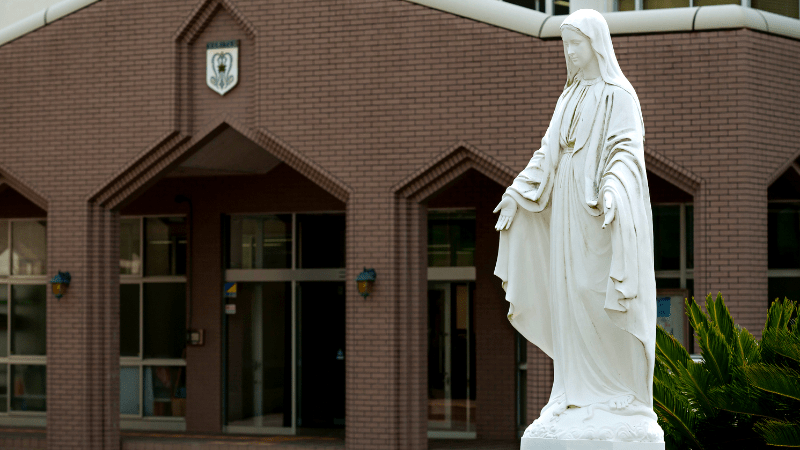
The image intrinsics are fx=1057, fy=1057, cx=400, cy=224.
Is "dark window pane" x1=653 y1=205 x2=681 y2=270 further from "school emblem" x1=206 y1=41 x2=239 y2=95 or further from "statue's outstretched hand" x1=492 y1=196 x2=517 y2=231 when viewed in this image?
"statue's outstretched hand" x1=492 y1=196 x2=517 y2=231

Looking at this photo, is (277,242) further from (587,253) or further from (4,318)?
(587,253)

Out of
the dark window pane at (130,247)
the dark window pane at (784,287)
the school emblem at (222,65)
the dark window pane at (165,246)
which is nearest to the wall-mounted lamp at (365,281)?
the school emblem at (222,65)

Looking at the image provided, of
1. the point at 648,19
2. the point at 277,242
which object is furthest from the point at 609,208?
the point at 277,242

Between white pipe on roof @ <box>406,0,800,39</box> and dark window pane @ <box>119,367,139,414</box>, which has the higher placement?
white pipe on roof @ <box>406,0,800,39</box>

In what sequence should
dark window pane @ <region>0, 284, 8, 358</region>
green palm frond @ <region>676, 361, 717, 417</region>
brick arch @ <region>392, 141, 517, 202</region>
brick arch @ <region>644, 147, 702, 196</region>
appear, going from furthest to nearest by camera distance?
dark window pane @ <region>0, 284, 8, 358</region> → brick arch @ <region>392, 141, 517, 202</region> → brick arch @ <region>644, 147, 702, 196</region> → green palm frond @ <region>676, 361, 717, 417</region>

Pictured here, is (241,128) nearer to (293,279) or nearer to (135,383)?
(293,279)

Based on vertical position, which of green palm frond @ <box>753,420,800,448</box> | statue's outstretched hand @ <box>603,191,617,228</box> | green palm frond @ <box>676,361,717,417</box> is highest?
statue's outstretched hand @ <box>603,191,617,228</box>

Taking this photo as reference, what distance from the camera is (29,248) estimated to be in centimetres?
1859

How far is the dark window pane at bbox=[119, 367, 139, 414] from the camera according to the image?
18.0 meters

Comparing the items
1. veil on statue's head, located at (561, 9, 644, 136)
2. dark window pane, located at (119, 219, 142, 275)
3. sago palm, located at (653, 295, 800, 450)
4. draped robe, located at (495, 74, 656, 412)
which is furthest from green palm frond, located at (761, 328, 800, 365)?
dark window pane, located at (119, 219, 142, 275)

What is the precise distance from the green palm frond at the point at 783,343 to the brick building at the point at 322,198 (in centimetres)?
485

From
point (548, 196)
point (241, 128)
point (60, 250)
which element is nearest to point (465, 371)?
point (241, 128)

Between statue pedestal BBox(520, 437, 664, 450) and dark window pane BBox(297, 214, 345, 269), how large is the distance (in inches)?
474

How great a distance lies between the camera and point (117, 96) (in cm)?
1490
